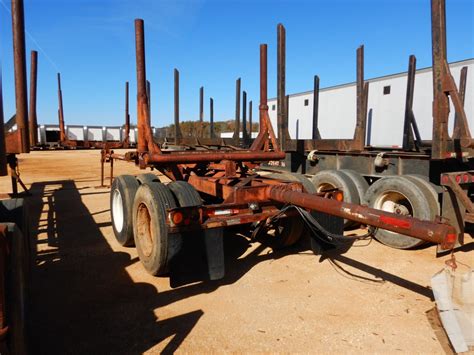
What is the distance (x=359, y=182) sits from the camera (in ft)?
21.4

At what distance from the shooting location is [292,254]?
5.09 metres

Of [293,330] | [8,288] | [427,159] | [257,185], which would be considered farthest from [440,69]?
[8,288]

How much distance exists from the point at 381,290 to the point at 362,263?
852 millimetres

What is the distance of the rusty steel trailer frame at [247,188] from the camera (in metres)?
2.71

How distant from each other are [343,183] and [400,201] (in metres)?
0.98

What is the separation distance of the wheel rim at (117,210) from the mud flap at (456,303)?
407 cm

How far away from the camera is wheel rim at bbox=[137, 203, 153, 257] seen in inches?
171

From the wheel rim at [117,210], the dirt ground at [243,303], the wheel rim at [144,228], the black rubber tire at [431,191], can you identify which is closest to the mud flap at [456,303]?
the dirt ground at [243,303]

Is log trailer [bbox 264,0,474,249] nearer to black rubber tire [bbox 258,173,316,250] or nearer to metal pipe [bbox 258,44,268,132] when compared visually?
metal pipe [bbox 258,44,268,132]

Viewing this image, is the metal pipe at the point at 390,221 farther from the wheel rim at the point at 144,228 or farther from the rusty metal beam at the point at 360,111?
the rusty metal beam at the point at 360,111

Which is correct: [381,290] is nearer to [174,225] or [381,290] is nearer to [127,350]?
[174,225]

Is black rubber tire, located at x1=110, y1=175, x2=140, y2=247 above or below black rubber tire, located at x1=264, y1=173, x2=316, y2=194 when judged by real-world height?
below

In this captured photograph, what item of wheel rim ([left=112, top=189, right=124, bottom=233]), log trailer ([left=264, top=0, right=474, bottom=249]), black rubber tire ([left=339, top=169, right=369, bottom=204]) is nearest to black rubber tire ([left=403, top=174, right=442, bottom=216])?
log trailer ([left=264, top=0, right=474, bottom=249])

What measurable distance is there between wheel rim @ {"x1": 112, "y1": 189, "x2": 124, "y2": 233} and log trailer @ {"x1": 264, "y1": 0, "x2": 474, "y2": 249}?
3266 millimetres
